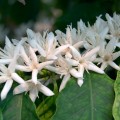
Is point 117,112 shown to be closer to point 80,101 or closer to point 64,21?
point 80,101

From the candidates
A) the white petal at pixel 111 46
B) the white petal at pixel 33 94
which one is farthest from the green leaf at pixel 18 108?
the white petal at pixel 111 46

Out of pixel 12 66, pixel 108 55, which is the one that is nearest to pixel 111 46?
pixel 108 55

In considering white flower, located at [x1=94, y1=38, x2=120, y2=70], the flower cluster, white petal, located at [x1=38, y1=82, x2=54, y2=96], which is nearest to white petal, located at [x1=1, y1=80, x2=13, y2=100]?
the flower cluster

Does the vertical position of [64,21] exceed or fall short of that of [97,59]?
it exceeds it

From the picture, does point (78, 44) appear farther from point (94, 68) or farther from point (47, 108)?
point (47, 108)

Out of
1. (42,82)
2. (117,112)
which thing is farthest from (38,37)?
(117,112)

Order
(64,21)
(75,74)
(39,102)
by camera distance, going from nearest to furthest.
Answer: (75,74) < (39,102) < (64,21)
